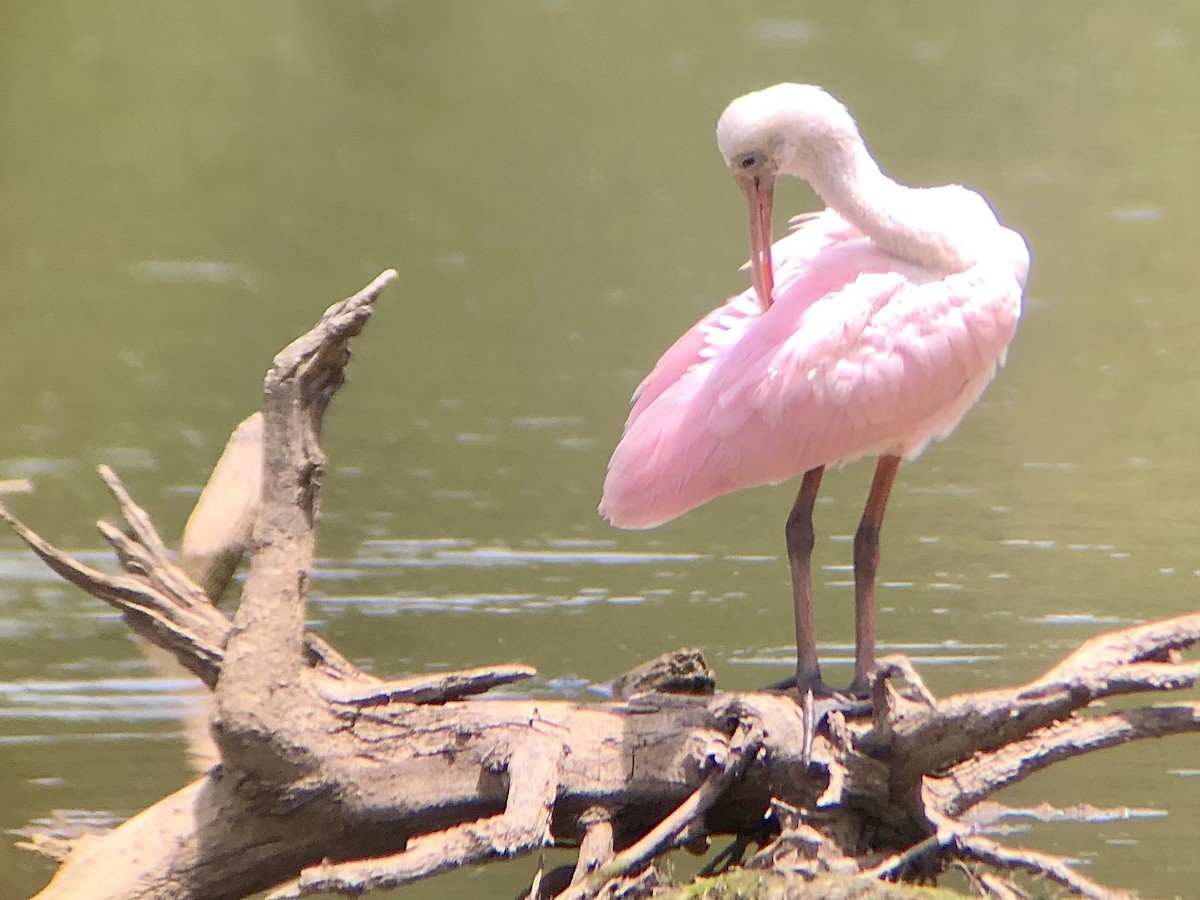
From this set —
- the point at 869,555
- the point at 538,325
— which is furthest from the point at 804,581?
the point at 538,325

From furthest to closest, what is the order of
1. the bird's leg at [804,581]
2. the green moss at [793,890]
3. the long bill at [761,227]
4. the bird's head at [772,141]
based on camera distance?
the long bill at [761,227] < the bird's head at [772,141] < the bird's leg at [804,581] < the green moss at [793,890]

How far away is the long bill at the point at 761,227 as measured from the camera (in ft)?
19.5

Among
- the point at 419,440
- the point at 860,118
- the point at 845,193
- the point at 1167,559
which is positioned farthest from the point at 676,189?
the point at 845,193

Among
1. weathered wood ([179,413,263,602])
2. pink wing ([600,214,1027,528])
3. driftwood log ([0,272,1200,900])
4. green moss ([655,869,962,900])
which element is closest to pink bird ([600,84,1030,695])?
pink wing ([600,214,1027,528])

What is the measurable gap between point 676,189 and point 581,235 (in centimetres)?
116

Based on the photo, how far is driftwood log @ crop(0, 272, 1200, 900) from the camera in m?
5.01

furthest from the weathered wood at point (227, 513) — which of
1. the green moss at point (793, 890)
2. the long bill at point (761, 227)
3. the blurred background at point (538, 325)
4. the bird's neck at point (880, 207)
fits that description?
the green moss at point (793, 890)

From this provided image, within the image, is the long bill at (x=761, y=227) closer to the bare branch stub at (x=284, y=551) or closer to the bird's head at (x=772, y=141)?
the bird's head at (x=772, y=141)

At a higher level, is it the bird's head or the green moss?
the bird's head

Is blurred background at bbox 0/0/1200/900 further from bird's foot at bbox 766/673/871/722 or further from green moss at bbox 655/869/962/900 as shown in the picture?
green moss at bbox 655/869/962/900

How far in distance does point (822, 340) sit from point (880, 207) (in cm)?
39

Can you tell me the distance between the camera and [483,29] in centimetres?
2050

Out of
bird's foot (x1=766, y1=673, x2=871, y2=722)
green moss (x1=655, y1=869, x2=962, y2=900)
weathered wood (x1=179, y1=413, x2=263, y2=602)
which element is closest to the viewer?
green moss (x1=655, y1=869, x2=962, y2=900)

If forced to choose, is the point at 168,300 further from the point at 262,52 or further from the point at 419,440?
the point at 262,52
